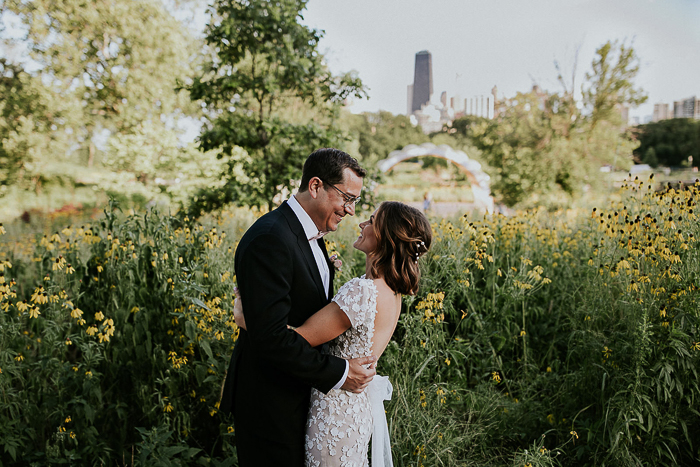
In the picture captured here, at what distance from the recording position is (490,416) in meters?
2.93

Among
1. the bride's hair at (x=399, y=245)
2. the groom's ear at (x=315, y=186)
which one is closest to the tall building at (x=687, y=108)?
the bride's hair at (x=399, y=245)

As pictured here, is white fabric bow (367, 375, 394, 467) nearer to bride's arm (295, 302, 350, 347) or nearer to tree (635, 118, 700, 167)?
bride's arm (295, 302, 350, 347)

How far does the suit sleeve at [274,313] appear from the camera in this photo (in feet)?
4.86

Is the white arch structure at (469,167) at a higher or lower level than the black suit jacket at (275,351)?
higher

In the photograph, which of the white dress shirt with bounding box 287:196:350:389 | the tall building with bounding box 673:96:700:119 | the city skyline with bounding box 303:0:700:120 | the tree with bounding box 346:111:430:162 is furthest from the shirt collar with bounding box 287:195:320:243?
the tall building with bounding box 673:96:700:119

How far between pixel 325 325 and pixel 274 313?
0.22 meters

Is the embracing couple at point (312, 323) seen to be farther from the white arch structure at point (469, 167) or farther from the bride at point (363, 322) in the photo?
the white arch structure at point (469, 167)

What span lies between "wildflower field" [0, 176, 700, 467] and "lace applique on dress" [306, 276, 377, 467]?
81 centimetres

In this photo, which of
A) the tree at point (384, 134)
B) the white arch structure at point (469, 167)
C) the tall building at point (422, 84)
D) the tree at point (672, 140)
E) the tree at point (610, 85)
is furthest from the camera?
the tall building at point (422, 84)

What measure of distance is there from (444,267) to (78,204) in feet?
51.7

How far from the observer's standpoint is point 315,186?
174 cm

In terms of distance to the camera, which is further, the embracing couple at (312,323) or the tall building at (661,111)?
the tall building at (661,111)

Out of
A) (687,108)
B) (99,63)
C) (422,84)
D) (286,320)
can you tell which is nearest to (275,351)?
(286,320)

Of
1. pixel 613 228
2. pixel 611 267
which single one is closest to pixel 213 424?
pixel 611 267
